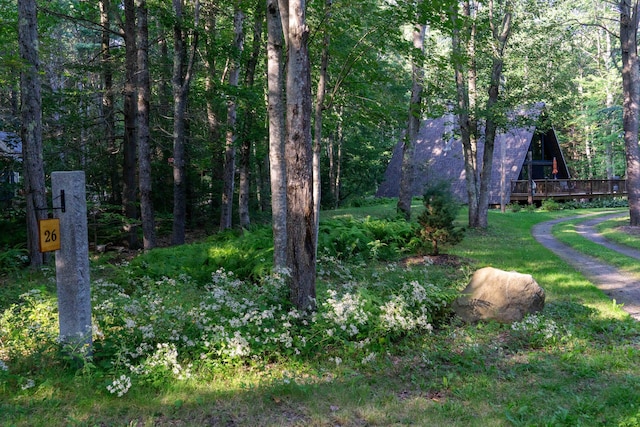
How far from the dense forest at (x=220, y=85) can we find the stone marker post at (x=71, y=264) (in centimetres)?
311

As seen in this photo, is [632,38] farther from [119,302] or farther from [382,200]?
[119,302]

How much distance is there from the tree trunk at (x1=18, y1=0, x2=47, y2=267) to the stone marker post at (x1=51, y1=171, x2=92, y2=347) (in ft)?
16.9

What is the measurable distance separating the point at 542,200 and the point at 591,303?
27243 millimetres

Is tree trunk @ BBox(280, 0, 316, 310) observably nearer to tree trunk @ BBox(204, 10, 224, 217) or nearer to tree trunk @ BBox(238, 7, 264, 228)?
tree trunk @ BBox(204, 10, 224, 217)

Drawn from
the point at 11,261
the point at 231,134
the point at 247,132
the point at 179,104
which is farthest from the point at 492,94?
the point at 11,261

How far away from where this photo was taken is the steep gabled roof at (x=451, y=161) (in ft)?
108

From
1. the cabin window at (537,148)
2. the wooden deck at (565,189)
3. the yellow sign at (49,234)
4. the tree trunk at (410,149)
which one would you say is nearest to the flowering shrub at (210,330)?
the yellow sign at (49,234)

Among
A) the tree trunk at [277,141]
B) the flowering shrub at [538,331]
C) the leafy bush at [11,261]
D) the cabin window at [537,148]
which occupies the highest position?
the cabin window at [537,148]

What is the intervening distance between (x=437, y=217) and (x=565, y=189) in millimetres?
27114

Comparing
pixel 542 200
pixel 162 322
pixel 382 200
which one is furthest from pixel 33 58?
pixel 542 200

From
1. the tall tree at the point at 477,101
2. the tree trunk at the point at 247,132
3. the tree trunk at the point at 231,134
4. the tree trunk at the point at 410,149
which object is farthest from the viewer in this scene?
the tall tree at the point at 477,101

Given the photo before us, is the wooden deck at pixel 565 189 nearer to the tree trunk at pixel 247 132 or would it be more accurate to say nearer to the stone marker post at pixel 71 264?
the tree trunk at pixel 247 132

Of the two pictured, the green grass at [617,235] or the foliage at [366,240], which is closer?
the foliage at [366,240]

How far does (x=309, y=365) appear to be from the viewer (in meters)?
5.41
